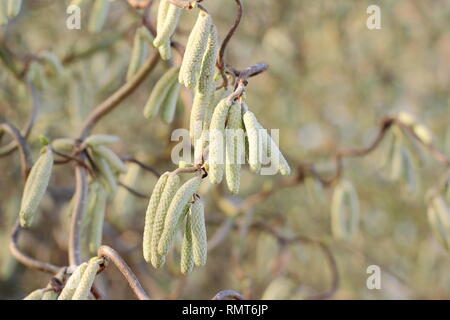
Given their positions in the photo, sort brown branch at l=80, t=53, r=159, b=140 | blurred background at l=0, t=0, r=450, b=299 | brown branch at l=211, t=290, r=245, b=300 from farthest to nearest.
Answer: blurred background at l=0, t=0, r=450, b=299 → brown branch at l=80, t=53, r=159, b=140 → brown branch at l=211, t=290, r=245, b=300

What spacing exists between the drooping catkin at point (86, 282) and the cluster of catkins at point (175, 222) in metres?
0.07

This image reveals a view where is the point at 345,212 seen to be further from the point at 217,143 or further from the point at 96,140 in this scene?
the point at 217,143

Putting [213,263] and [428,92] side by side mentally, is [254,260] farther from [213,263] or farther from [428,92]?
[428,92]

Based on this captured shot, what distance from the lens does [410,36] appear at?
2861mm

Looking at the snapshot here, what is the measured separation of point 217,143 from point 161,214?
12 cm

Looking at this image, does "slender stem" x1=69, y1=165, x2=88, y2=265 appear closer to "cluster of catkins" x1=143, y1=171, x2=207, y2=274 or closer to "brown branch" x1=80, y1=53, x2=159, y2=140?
"brown branch" x1=80, y1=53, x2=159, y2=140

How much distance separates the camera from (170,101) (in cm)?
122

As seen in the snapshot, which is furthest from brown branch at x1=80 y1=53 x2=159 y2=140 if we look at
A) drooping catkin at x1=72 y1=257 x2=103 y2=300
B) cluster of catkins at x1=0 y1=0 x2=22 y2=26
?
drooping catkin at x1=72 y1=257 x2=103 y2=300

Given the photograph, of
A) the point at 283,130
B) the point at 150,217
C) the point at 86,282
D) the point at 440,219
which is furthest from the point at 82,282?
the point at 283,130

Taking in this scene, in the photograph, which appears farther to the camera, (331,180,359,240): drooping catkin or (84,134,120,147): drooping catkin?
(331,180,359,240): drooping catkin

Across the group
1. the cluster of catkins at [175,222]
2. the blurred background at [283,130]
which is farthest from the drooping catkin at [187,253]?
A: the blurred background at [283,130]

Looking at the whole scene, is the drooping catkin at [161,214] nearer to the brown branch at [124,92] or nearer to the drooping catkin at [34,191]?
the drooping catkin at [34,191]

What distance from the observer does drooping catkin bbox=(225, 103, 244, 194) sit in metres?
0.85

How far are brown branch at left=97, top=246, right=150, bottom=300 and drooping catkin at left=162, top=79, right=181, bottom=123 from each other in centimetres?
37
